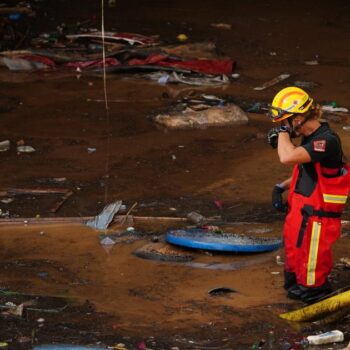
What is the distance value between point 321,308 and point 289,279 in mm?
524

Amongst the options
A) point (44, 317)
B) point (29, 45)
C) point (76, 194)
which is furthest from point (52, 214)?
point (29, 45)

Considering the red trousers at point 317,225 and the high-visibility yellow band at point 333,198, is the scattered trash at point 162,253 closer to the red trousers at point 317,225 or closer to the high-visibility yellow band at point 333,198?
the red trousers at point 317,225

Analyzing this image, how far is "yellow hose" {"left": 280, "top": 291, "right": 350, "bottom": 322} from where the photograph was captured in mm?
6375

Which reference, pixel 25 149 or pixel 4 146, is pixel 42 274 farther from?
pixel 4 146

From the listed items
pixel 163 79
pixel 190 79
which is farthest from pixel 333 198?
pixel 163 79

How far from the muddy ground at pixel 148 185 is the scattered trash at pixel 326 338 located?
0.48ft

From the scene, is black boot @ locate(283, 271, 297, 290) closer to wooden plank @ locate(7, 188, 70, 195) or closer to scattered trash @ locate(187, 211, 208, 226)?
scattered trash @ locate(187, 211, 208, 226)

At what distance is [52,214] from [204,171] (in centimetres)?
192

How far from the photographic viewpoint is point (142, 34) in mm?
15625

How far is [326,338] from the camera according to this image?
19.8ft

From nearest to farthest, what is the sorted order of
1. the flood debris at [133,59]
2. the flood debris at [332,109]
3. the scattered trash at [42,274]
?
the scattered trash at [42,274]
the flood debris at [332,109]
the flood debris at [133,59]

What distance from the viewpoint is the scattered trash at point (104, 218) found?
8266mm

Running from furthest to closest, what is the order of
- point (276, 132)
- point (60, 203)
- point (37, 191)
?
1. point (37, 191)
2. point (60, 203)
3. point (276, 132)

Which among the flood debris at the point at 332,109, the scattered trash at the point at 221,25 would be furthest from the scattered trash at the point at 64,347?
the scattered trash at the point at 221,25
